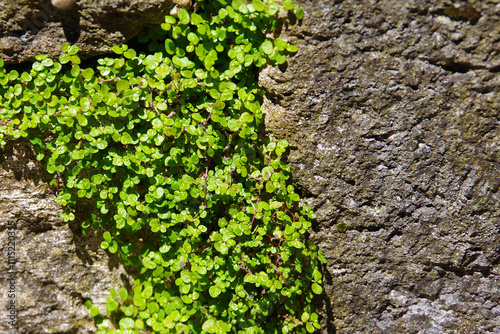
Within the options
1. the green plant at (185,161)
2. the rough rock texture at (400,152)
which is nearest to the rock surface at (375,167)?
the rough rock texture at (400,152)

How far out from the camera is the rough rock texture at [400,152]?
5.57 feet

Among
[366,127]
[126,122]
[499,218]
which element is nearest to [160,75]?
[126,122]

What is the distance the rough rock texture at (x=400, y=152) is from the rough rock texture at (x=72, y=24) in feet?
2.37

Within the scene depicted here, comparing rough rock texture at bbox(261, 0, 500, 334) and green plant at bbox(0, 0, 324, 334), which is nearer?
rough rock texture at bbox(261, 0, 500, 334)

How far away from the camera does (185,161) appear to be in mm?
2002

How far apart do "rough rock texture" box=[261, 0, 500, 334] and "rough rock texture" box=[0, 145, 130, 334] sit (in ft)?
4.43

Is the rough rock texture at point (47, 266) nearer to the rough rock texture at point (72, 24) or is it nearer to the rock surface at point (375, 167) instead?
the rock surface at point (375, 167)

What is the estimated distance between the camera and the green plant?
6.23 feet

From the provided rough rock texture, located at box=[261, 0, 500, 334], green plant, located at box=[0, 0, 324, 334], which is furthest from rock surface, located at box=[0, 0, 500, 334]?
green plant, located at box=[0, 0, 324, 334]

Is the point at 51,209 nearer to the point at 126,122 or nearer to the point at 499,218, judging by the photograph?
the point at 126,122

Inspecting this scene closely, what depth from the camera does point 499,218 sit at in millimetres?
1862

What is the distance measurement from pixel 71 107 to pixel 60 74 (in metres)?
0.23

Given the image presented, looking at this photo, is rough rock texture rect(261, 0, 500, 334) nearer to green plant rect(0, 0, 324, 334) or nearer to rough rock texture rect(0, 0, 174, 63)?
green plant rect(0, 0, 324, 334)

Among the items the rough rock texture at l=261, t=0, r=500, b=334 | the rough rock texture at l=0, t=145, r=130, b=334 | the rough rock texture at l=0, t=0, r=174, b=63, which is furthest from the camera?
the rough rock texture at l=0, t=145, r=130, b=334
